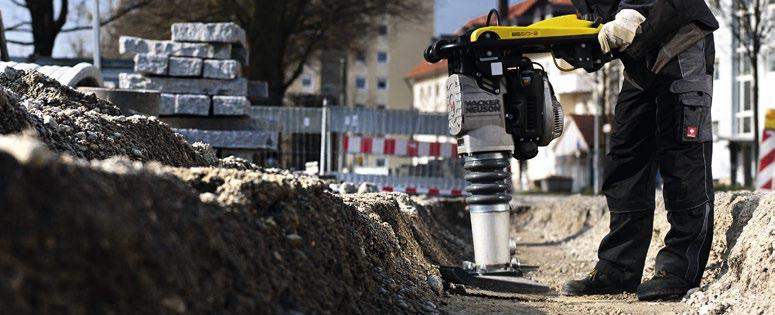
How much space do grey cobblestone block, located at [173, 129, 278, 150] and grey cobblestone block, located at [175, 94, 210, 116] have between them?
0.29m

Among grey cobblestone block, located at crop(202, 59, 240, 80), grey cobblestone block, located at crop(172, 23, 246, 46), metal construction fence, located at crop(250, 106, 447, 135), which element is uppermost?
grey cobblestone block, located at crop(172, 23, 246, 46)

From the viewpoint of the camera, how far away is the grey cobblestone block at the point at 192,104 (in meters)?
16.1

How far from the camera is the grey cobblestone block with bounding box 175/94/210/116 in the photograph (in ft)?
53.0

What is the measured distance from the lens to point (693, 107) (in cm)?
685

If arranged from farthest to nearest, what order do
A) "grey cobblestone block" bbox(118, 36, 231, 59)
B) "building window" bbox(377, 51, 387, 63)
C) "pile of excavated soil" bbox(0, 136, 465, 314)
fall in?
"building window" bbox(377, 51, 387, 63), "grey cobblestone block" bbox(118, 36, 231, 59), "pile of excavated soil" bbox(0, 136, 465, 314)

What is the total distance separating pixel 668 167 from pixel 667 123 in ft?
0.82

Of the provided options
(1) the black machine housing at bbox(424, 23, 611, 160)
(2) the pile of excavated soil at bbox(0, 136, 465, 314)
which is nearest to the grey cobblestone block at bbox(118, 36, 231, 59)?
(1) the black machine housing at bbox(424, 23, 611, 160)

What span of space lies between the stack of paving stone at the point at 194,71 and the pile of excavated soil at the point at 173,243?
10762 mm

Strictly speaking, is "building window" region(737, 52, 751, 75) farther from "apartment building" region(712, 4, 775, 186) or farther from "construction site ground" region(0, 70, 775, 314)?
"construction site ground" region(0, 70, 775, 314)

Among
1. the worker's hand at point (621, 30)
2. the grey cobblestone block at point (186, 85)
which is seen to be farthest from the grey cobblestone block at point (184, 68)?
the worker's hand at point (621, 30)

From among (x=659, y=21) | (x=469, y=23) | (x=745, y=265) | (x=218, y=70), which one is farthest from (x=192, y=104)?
(x=469, y=23)

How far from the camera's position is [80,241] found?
2.94m

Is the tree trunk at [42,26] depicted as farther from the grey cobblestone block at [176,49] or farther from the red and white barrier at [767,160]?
the red and white barrier at [767,160]

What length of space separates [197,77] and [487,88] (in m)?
10.2
